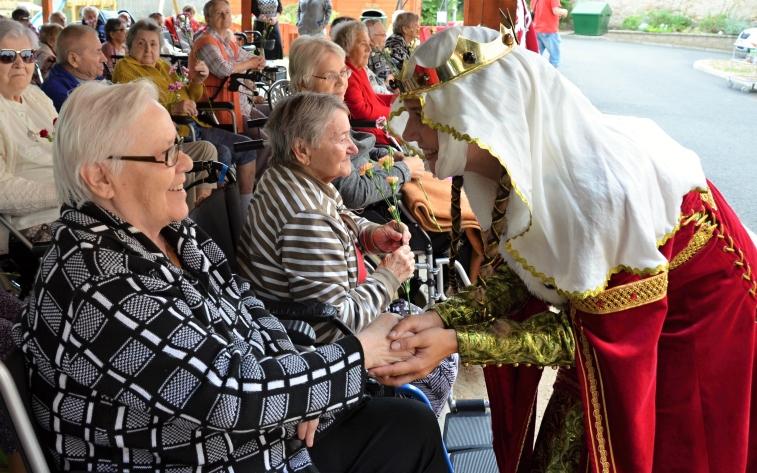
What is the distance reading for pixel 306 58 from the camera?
383cm

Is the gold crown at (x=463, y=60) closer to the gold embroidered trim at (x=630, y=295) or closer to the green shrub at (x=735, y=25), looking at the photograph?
the gold embroidered trim at (x=630, y=295)

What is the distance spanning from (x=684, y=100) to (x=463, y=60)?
21.0ft

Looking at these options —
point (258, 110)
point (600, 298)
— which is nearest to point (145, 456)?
point (600, 298)

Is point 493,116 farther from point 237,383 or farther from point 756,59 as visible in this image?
point 756,59

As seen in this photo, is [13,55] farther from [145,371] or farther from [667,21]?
[667,21]

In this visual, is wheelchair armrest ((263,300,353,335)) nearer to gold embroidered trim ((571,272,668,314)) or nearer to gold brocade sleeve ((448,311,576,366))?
gold brocade sleeve ((448,311,576,366))

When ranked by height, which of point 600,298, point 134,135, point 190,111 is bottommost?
point 190,111

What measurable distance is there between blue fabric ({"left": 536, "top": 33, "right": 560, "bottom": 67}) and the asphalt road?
1.05ft

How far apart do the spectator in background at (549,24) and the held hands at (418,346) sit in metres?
6.83

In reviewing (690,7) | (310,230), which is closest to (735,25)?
(690,7)

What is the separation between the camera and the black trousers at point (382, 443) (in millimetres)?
1813

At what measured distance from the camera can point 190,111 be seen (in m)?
4.75

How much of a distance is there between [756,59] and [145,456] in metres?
6.47

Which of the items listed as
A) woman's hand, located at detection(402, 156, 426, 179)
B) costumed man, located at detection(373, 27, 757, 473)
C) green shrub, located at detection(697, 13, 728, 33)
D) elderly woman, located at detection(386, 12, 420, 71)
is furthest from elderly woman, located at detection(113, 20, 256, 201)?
green shrub, located at detection(697, 13, 728, 33)
